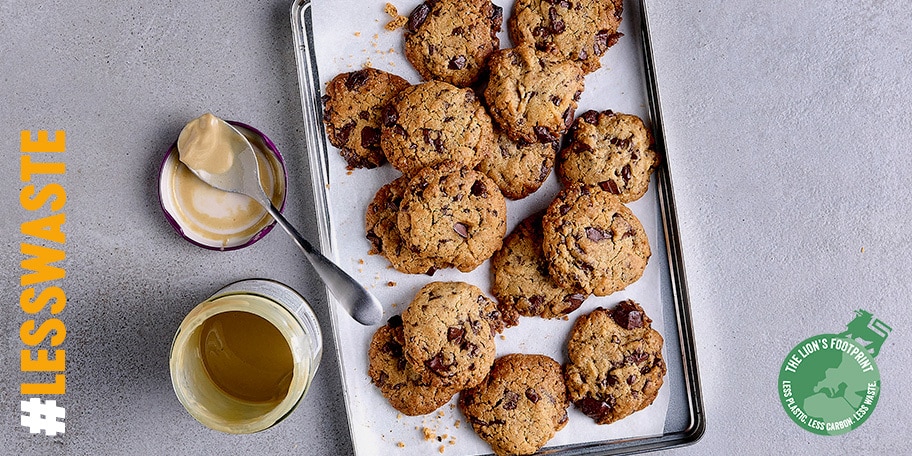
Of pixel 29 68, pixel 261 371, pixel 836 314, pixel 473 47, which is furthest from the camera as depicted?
pixel 836 314

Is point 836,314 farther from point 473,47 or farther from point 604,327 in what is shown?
point 473,47

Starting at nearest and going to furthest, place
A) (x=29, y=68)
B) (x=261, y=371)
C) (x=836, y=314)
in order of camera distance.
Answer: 1. (x=261, y=371)
2. (x=29, y=68)
3. (x=836, y=314)

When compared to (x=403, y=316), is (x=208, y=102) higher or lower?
higher

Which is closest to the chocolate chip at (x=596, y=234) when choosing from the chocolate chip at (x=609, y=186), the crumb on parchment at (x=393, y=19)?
the chocolate chip at (x=609, y=186)

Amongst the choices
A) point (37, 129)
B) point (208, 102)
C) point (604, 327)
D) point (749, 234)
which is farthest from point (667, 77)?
point (37, 129)

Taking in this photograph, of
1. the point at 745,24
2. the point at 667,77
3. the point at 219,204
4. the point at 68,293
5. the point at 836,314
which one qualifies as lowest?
the point at 68,293

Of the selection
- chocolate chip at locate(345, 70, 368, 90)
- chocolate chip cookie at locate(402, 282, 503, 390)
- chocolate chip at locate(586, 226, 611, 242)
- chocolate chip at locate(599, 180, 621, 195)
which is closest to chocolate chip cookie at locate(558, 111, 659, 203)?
chocolate chip at locate(599, 180, 621, 195)

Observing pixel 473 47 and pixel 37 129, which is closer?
pixel 473 47
